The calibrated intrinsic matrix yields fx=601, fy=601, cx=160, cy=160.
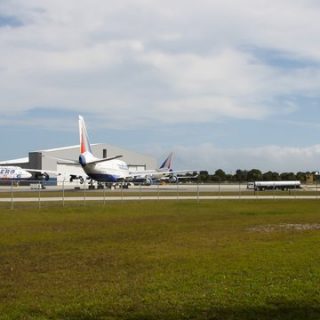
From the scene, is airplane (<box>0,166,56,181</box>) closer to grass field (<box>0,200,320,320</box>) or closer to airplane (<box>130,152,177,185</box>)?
airplane (<box>130,152,177,185</box>)

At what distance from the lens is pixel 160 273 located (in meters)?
12.6

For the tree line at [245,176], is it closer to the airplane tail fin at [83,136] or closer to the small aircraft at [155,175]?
the small aircraft at [155,175]

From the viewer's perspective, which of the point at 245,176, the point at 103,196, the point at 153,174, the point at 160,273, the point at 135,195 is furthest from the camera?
the point at 245,176

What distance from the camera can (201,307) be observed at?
30.2 ft

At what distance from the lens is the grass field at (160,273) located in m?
9.15

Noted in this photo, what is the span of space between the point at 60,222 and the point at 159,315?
19.5 metres

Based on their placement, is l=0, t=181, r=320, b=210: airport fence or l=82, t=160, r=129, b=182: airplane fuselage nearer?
l=0, t=181, r=320, b=210: airport fence

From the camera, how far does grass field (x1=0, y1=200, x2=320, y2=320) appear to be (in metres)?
9.15

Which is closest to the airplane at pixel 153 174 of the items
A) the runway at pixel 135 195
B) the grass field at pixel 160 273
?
the runway at pixel 135 195

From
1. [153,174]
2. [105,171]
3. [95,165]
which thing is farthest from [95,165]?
[153,174]

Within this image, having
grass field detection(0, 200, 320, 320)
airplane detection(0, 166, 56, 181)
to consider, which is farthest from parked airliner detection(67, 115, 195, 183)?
grass field detection(0, 200, 320, 320)

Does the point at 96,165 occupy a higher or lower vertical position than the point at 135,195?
higher

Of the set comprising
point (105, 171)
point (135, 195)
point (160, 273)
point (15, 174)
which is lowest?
point (160, 273)

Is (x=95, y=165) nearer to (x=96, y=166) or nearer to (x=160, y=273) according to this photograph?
(x=96, y=166)
